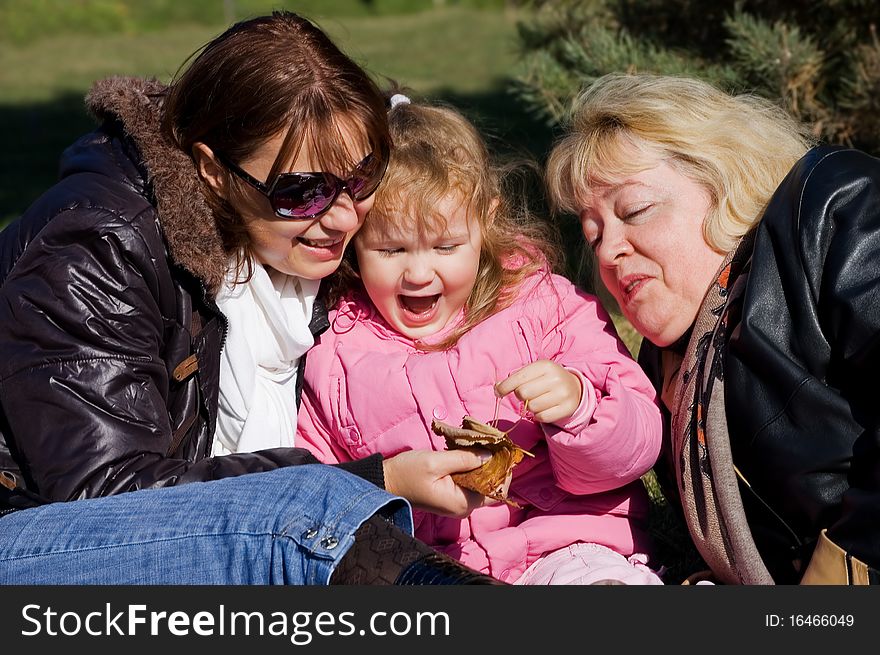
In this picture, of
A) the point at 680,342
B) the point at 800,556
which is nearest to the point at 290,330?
the point at 680,342

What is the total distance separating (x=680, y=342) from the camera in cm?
272

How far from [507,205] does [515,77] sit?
251 centimetres

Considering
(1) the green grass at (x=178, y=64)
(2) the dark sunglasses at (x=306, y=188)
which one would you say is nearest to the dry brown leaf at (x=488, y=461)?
(2) the dark sunglasses at (x=306, y=188)

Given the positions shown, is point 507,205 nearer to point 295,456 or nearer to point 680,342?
point 680,342

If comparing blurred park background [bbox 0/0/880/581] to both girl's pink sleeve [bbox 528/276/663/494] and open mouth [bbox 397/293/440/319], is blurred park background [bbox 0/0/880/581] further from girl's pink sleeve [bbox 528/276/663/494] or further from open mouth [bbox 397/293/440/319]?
open mouth [bbox 397/293/440/319]

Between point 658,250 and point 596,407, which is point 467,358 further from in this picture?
point 658,250

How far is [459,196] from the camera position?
2.93 m

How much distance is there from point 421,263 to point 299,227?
36 centimetres

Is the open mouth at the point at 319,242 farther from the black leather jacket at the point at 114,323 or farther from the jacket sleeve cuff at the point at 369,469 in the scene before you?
the jacket sleeve cuff at the point at 369,469

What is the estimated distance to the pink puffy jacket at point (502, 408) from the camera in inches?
110

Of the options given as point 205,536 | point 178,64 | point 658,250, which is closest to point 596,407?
point 658,250

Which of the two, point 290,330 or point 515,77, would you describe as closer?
point 290,330

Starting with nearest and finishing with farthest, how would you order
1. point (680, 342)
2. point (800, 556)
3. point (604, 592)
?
point (604, 592)
point (800, 556)
point (680, 342)

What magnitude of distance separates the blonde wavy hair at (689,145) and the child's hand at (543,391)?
48cm
